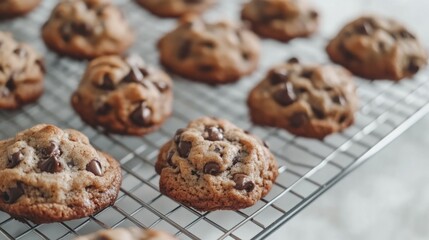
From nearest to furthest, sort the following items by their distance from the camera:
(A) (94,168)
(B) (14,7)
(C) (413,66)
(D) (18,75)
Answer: (A) (94,168) → (D) (18,75) → (C) (413,66) → (B) (14,7)

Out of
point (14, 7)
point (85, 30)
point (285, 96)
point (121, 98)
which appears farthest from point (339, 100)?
point (14, 7)

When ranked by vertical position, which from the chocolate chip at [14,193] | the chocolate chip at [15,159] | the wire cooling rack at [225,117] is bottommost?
the wire cooling rack at [225,117]

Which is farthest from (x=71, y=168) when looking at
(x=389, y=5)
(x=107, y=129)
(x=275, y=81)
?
(x=389, y=5)

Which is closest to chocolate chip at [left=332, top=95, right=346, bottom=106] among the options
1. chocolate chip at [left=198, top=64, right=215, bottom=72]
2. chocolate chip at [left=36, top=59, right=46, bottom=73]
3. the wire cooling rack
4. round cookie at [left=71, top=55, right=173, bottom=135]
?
the wire cooling rack

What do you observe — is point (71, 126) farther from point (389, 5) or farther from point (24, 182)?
point (389, 5)

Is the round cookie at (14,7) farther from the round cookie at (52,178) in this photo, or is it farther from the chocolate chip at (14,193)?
the chocolate chip at (14,193)

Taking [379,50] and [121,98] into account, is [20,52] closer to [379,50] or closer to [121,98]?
[121,98]

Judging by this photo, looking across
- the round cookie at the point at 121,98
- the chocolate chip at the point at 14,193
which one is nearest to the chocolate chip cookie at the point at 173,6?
the round cookie at the point at 121,98
